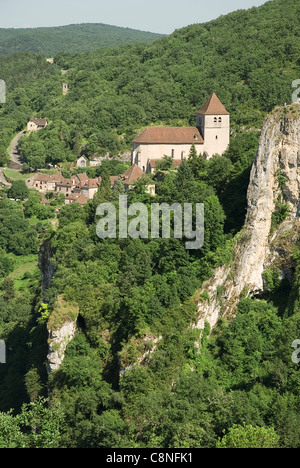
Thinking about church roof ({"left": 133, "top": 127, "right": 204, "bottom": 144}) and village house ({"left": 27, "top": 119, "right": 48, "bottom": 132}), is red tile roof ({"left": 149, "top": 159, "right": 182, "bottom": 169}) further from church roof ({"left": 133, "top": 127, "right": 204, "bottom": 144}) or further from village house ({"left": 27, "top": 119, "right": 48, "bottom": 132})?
village house ({"left": 27, "top": 119, "right": 48, "bottom": 132})

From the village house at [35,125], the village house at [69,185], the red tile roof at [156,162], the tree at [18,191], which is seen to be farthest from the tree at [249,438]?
the village house at [35,125]

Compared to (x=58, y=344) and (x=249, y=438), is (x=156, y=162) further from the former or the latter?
(x=249, y=438)

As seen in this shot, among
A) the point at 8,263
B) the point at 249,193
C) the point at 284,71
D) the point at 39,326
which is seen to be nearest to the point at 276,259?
the point at 249,193

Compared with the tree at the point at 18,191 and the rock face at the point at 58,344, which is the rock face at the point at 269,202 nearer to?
the rock face at the point at 58,344

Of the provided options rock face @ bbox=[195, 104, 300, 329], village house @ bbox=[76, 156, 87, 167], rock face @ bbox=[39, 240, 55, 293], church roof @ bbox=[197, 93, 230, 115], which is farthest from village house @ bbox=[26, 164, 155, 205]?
rock face @ bbox=[195, 104, 300, 329]

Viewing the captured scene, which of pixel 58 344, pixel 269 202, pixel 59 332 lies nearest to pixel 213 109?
pixel 269 202
